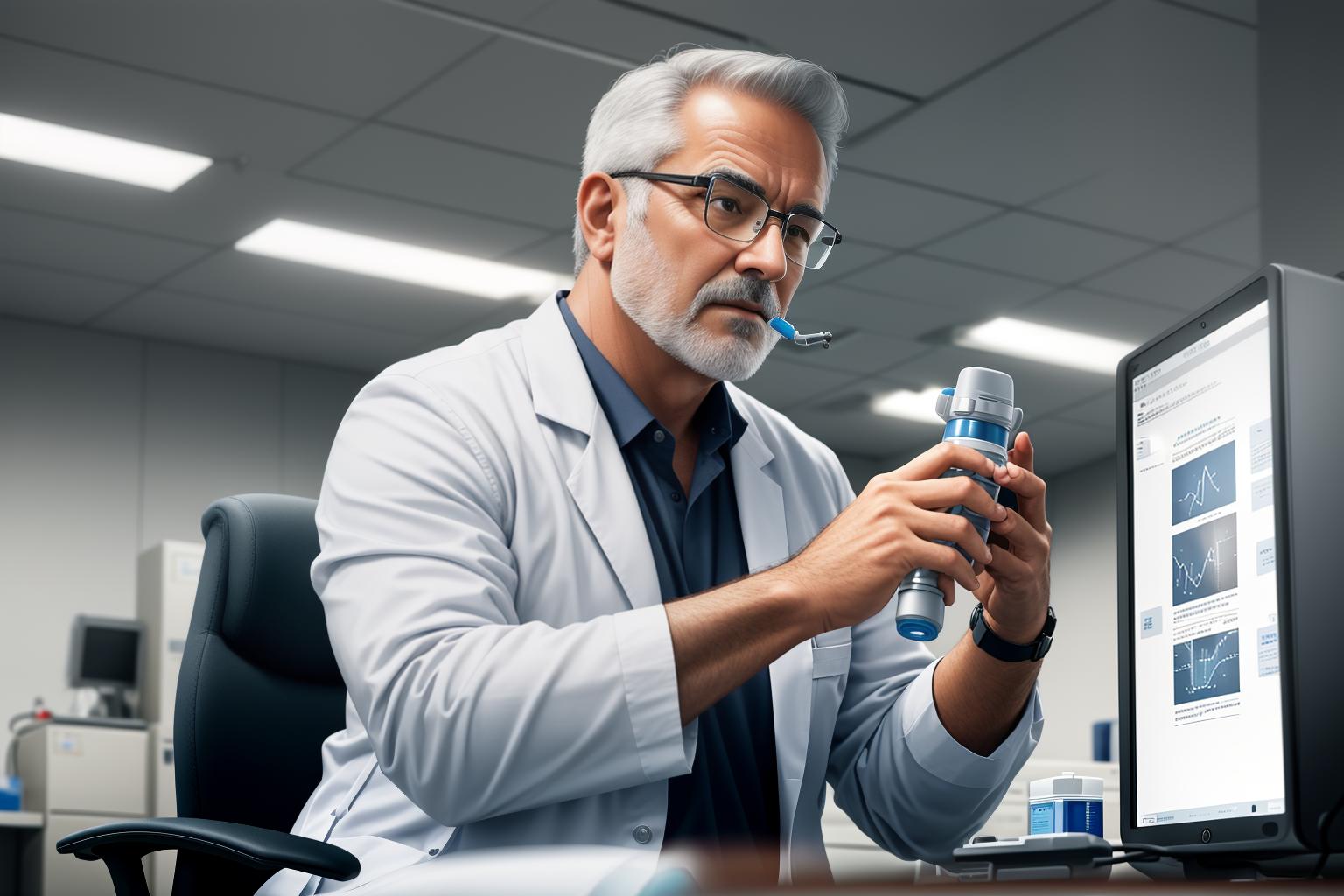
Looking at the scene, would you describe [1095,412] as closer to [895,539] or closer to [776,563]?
[776,563]

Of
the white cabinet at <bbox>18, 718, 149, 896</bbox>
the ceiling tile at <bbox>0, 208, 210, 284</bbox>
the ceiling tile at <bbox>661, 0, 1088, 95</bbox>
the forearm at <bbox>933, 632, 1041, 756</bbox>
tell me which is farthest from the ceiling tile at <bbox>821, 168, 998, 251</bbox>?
the forearm at <bbox>933, 632, 1041, 756</bbox>

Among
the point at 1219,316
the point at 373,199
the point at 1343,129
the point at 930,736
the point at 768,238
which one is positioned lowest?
the point at 930,736

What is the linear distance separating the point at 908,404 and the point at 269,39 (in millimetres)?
4073

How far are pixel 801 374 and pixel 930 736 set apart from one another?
218 inches

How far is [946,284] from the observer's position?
18.6 feet

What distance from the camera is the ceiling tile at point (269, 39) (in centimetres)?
381

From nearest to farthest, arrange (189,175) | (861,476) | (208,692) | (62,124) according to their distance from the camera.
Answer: (208,692), (62,124), (189,175), (861,476)

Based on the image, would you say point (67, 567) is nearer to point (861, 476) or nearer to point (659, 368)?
point (861, 476)

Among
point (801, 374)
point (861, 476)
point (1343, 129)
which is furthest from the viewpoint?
point (861, 476)

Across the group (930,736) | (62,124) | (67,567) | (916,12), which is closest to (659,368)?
(930,736)

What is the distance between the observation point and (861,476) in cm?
829

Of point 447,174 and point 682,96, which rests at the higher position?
point 447,174

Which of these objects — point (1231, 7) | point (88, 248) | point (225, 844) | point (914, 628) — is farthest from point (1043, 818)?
point (88, 248)

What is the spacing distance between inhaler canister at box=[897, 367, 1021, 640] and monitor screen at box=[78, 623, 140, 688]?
208 inches
